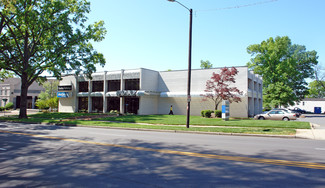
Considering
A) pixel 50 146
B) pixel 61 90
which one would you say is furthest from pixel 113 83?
pixel 50 146

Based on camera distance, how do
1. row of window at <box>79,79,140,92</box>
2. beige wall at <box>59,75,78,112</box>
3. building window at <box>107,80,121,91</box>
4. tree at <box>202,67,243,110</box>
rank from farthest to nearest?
1. beige wall at <box>59,75,78,112</box>
2. building window at <box>107,80,121,91</box>
3. row of window at <box>79,79,140,92</box>
4. tree at <box>202,67,243,110</box>

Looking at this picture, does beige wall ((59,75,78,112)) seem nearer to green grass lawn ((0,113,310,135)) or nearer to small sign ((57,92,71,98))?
small sign ((57,92,71,98))

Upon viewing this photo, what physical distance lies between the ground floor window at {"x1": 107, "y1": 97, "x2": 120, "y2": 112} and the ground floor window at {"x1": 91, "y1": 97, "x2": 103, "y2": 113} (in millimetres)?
1667

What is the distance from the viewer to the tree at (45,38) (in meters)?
25.4

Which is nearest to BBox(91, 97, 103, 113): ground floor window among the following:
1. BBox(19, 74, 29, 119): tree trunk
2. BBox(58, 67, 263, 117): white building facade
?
BBox(58, 67, 263, 117): white building facade

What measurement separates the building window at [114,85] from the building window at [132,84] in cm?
186

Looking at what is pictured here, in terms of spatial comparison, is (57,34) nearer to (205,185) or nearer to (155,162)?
(155,162)

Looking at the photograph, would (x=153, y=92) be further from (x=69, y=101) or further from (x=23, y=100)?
(x=69, y=101)

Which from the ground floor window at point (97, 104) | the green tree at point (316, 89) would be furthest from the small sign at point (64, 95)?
the green tree at point (316, 89)

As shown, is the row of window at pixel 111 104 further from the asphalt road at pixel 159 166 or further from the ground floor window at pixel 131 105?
the asphalt road at pixel 159 166

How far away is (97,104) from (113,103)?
11.5 feet

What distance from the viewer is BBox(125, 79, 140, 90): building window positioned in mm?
34300

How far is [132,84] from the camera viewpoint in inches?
1372

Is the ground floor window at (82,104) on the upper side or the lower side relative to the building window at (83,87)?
lower
